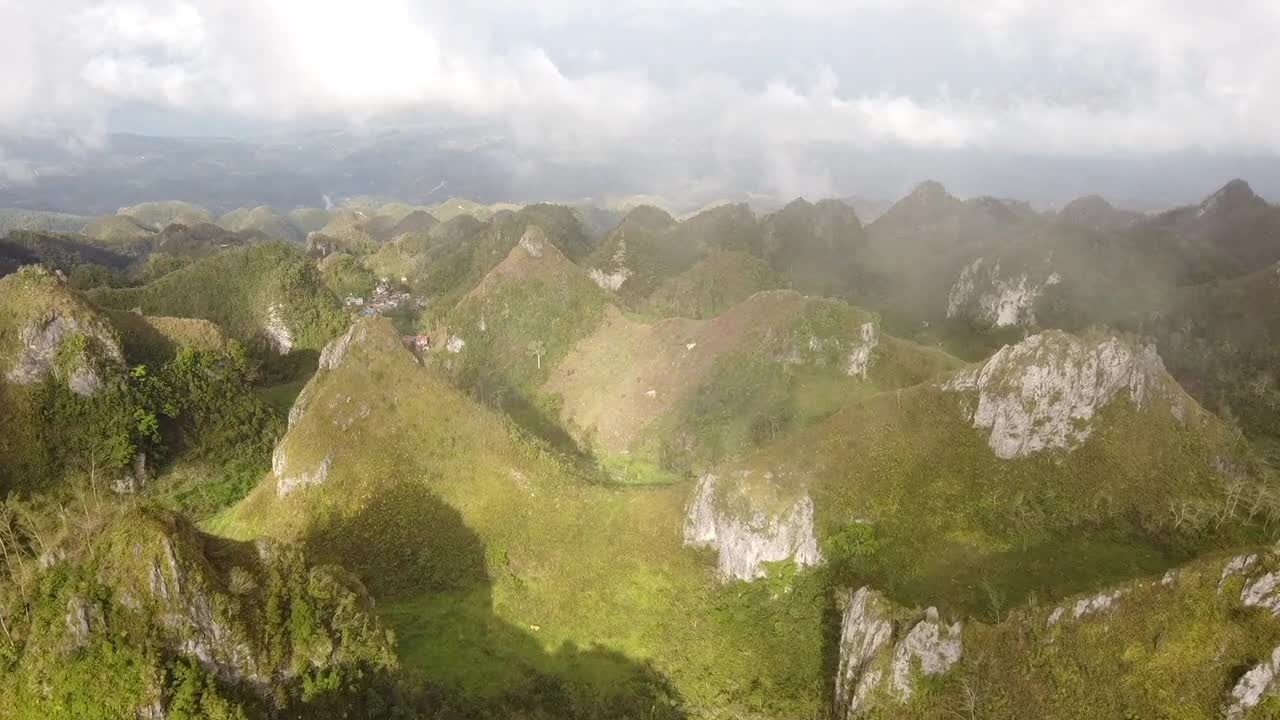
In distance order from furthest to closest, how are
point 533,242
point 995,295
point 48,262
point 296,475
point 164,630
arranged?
1. point 48,262
2. point 995,295
3. point 533,242
4. point 296,475
5. point 164,630

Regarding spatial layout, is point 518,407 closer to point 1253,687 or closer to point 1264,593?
point 1264,593

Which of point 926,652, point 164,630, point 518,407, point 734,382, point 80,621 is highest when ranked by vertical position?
point 80,621

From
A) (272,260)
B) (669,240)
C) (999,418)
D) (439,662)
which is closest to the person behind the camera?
(439,662)

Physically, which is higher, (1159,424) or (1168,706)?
(1159,424)

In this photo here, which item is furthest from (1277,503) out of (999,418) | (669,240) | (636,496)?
(669,240)

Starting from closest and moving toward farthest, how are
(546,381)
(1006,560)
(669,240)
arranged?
(1006,560) → (546,381) → (669,240)

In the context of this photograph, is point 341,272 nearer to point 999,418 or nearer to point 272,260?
point 272,260

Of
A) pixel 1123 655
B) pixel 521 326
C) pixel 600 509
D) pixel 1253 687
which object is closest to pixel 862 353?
pixel 600 509
